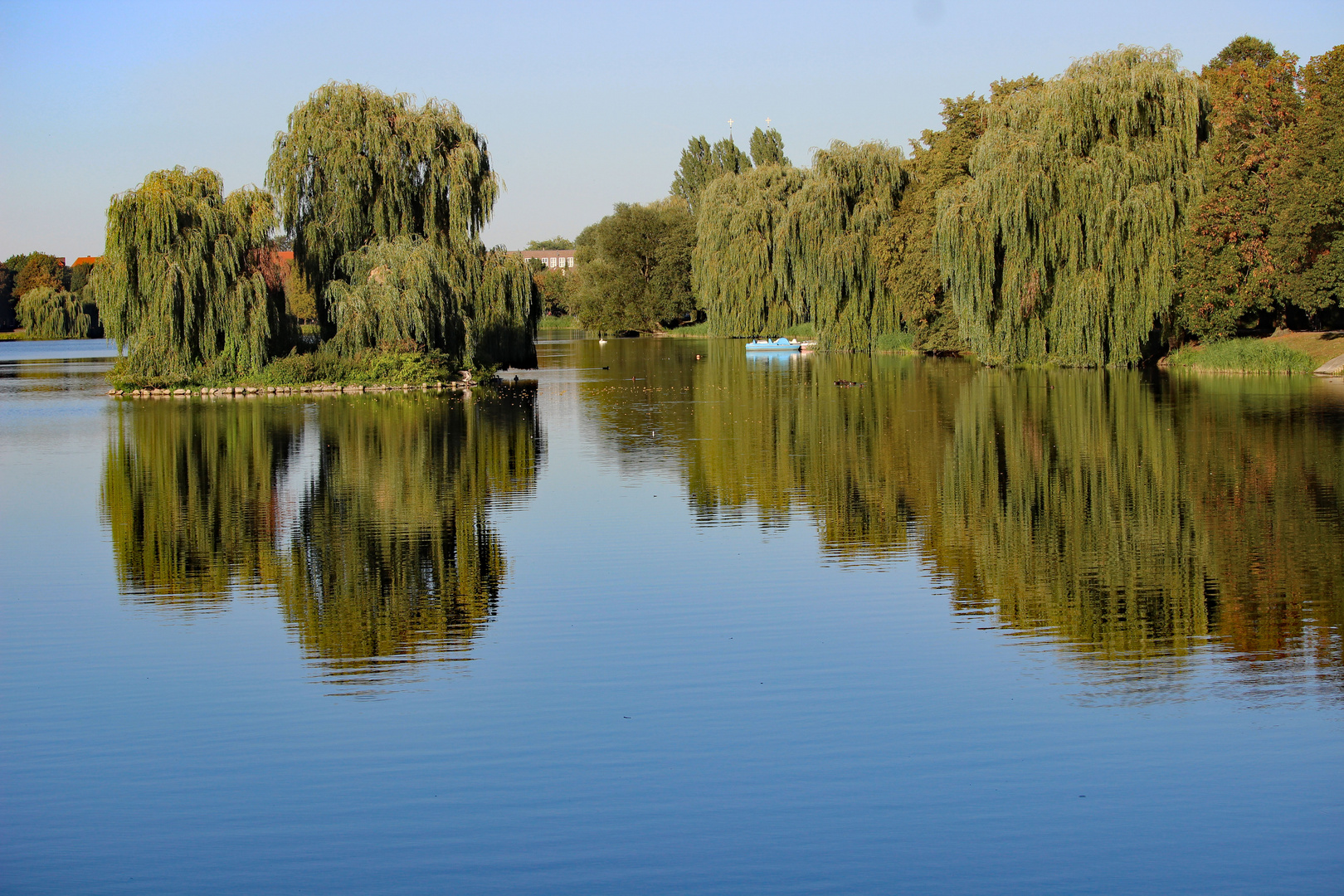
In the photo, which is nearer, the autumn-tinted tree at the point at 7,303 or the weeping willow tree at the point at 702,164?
the weeping willow tree at the point at 702,164

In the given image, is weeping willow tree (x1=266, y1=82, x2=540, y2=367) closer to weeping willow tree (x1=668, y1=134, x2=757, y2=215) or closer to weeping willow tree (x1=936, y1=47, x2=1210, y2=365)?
weeping willow tree (x1=936, y1=47, x2=1210, y2=365)

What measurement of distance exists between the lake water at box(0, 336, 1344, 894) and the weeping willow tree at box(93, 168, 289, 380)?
18.7 meters

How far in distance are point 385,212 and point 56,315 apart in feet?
267

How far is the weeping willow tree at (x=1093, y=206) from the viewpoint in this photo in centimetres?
3841

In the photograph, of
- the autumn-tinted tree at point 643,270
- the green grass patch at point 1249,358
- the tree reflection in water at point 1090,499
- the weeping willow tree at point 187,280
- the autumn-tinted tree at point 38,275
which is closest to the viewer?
the tree reflection in water at point 1090,499

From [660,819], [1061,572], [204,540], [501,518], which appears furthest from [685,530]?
[660,819]

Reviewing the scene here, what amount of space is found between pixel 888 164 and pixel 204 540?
155ft

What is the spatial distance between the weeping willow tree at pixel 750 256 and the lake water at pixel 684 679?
4580 cm

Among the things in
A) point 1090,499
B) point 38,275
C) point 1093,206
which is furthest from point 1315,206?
point 38,275

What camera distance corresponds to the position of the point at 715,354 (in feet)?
206

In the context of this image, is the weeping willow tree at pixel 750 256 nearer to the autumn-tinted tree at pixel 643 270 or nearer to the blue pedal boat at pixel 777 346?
the blue pedal boat at pixel 777 346

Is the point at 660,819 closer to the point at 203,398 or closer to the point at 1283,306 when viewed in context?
the point at 203,398

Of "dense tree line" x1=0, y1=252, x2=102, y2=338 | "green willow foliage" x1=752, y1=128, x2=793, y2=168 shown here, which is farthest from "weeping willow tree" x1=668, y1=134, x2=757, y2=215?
"dense tree line" x1=0, y1=252, x2=102, y2=338

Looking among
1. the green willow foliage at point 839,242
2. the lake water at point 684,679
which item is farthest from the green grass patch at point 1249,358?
the lake water at point 684,679
